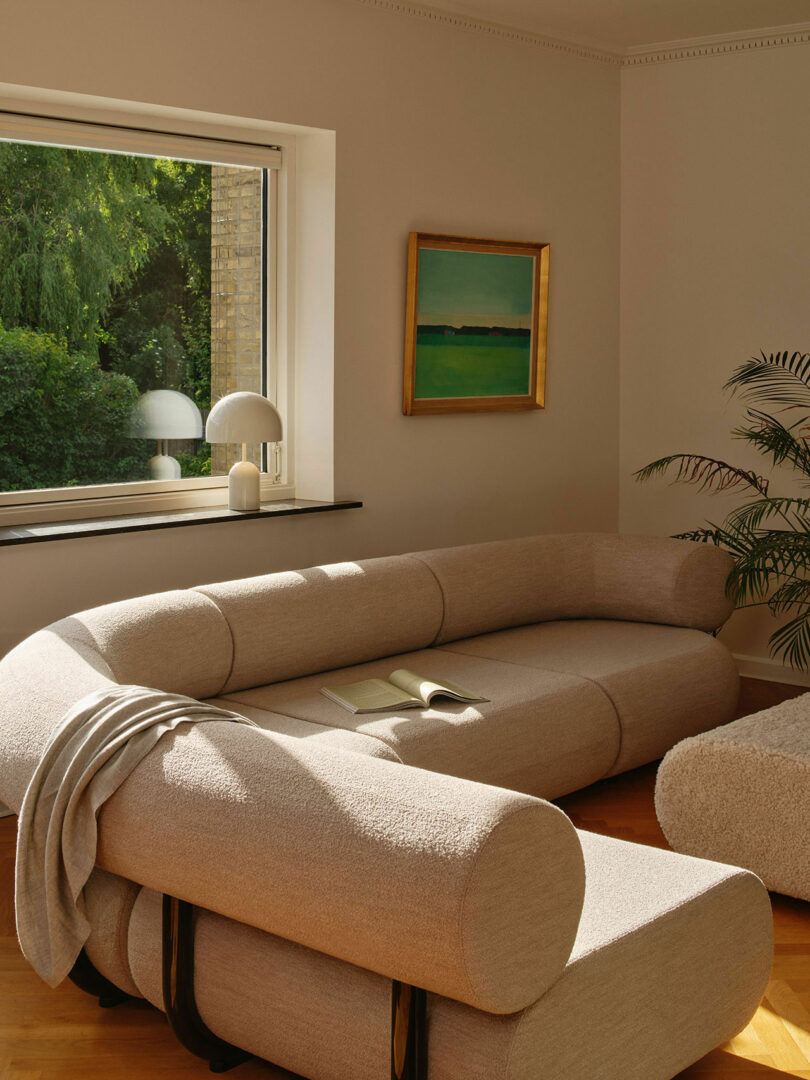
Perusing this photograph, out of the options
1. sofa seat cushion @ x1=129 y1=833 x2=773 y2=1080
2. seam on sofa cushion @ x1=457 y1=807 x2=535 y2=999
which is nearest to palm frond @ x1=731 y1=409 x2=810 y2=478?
sofa seat cushion @ x1=129 y1=833 x2=773 y2=1080

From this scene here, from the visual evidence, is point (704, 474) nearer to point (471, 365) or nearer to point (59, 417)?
point (471, 365)

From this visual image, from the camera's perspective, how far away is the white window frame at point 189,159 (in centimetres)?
398

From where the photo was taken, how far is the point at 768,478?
17.8 feet

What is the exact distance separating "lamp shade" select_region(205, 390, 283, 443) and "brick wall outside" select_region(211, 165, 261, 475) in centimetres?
30

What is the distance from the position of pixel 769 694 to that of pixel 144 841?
145 inches

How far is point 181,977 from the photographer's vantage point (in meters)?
2.25

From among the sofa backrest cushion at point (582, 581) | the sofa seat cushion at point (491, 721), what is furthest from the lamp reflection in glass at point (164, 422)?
the sofa seat cushion at point (491, 721)

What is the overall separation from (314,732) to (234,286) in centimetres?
211

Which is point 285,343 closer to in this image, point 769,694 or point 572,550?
point 572,550

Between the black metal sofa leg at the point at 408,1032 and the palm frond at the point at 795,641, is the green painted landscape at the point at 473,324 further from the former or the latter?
the black metal sofa leg at the point at 408,1032

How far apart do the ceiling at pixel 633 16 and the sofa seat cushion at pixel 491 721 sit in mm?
2688

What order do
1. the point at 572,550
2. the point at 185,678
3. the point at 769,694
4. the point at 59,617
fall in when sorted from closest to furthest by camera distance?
1. the point at 185,678
2. the point at 59,617
3. the point at 572,550
4. the point at 769,694

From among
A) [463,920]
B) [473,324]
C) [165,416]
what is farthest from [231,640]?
[473,324]

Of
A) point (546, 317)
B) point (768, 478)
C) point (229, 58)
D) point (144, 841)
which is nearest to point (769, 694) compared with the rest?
point (768, 478)
